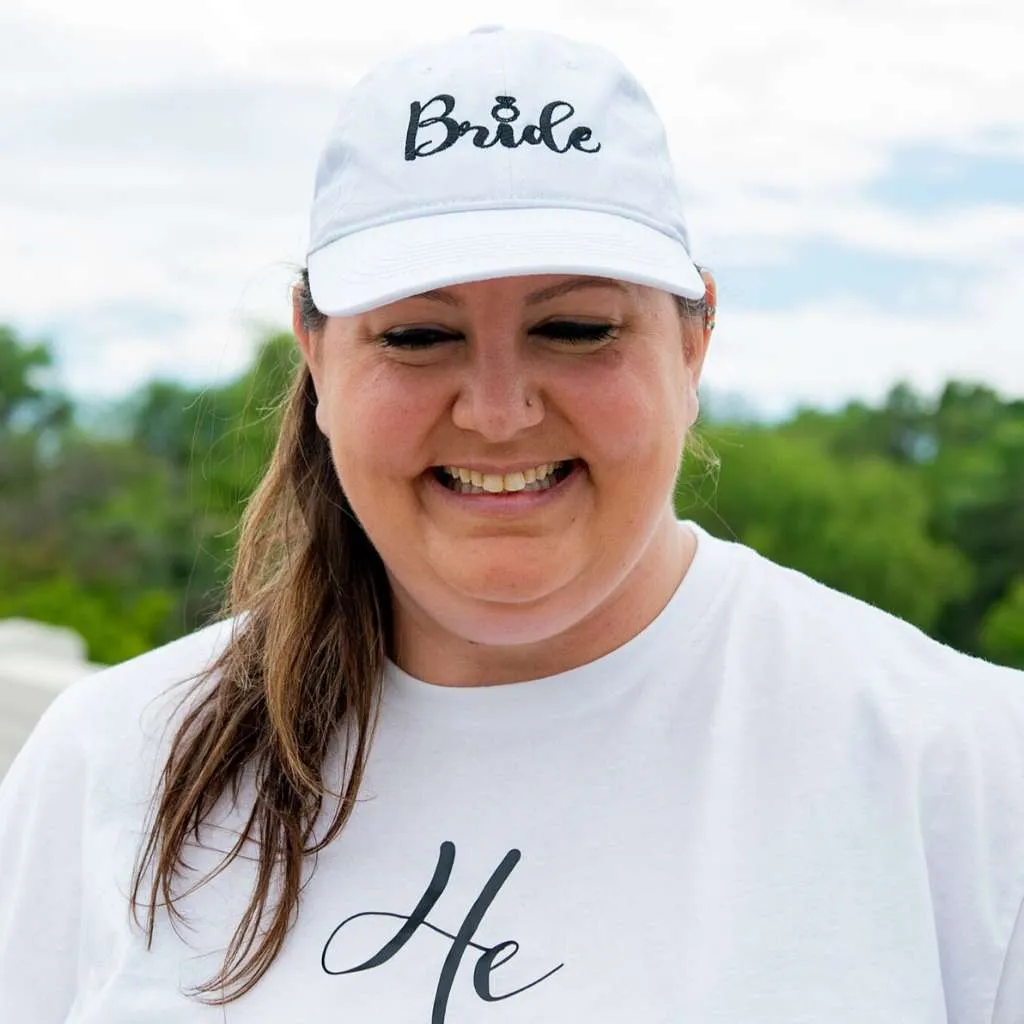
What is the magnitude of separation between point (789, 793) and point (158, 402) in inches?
1564

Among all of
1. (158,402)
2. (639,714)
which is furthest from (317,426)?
(158,402)

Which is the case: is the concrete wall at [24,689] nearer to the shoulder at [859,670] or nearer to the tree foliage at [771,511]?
the shoulder at [859,670]

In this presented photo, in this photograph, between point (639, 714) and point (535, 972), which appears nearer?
point (535, 972)

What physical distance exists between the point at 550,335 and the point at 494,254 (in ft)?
0.29

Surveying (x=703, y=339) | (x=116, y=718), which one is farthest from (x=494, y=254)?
(x=116, y=718)

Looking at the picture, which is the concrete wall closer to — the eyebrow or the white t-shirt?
the white t-shirt

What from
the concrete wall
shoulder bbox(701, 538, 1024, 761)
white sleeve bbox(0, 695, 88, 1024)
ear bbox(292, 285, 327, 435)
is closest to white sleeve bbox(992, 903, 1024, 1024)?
shoulder bbox(701, 538, 1024, 761)

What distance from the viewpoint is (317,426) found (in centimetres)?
152

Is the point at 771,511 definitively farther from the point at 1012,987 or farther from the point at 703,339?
the point at 1012,987

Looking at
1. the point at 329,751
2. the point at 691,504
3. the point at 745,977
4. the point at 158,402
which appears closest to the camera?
the point at 745,977

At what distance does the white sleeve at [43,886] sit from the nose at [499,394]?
1.97 feet

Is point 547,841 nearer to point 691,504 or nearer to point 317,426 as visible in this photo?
point 317,426

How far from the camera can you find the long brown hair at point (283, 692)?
52.0 inches

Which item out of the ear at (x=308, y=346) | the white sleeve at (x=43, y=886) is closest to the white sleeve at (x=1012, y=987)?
the ear at (x=308, y=346)
